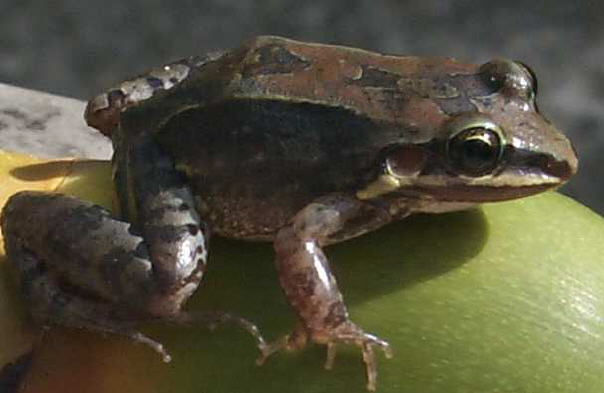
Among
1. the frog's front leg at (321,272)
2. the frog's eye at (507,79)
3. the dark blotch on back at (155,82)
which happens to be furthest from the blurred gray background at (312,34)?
the frog's front leg at (321,272)

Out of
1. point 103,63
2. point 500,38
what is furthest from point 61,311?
point 500,38

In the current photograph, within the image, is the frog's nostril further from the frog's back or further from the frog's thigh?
the frog's thigh

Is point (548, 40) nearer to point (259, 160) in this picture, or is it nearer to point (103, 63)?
point (103, 63)

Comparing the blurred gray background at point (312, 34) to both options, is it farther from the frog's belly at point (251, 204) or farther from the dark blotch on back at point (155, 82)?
the frog's belly at point (251, 204)

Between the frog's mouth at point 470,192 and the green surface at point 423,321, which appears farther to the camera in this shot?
the frog's mouth at point 470,192

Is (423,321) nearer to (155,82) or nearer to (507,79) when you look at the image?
(507,79)

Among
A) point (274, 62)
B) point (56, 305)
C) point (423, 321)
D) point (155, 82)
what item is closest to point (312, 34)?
point (155, 82)
